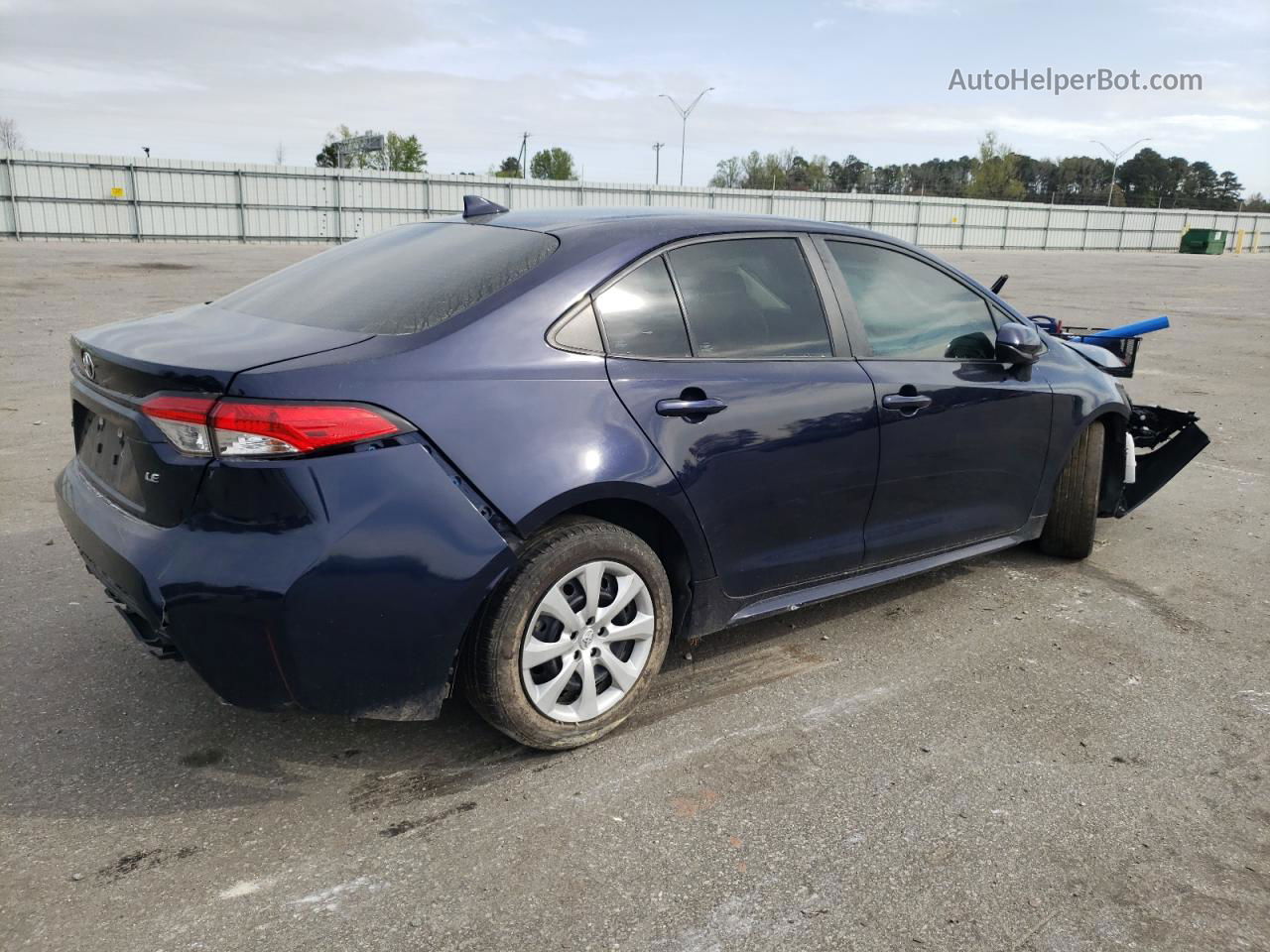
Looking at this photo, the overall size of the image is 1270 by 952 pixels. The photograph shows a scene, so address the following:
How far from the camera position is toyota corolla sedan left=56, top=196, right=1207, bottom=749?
2.56 metres

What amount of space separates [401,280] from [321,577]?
113cm

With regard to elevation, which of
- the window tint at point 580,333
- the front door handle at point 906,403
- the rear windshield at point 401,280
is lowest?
the front door handle at point 906,403

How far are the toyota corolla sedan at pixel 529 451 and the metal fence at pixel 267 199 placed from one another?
28.8 meters

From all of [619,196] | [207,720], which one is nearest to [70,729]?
[207,720]

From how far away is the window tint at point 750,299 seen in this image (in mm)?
3326

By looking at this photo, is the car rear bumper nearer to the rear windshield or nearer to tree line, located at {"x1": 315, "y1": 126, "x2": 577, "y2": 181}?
the rear windshield

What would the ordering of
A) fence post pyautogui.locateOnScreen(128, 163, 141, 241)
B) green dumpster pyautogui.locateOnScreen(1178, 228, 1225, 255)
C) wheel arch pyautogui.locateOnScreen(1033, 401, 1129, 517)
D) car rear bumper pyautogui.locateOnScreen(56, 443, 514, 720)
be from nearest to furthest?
car rear bumper pyautogui.locateOnScreen(56, 443, 514, 720) → wheel arch pyautogui.locateOnScreen(1033, 401, 1129, 517) → fence post pyautogui.locateOnScreen(128, 163, 141, 241) → green dumpster pyautogui.locateOnScreen(1178, 228, 1225, 255)

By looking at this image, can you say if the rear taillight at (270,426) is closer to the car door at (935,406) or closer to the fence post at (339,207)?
the car door at (935,406)

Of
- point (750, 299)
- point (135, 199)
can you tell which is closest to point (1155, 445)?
point (750, 299)

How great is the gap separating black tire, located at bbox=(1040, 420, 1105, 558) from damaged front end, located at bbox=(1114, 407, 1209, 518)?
46 cm

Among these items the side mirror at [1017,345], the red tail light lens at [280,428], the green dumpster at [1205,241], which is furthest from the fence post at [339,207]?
→ the green dumpster at [1205,241]

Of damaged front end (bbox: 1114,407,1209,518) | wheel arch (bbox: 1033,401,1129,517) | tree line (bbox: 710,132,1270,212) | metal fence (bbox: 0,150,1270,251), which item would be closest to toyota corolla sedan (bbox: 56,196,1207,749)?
wheel arch (bbox: 1033,401,1129,517)

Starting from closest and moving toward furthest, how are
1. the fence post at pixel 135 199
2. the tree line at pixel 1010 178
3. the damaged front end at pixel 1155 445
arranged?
the damaged front end at pixel 1155 445
the fence post at pixel 135 199
the tree line at pixel 1010 178

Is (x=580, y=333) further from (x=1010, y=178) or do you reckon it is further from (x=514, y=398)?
(x=1010, y=178)
